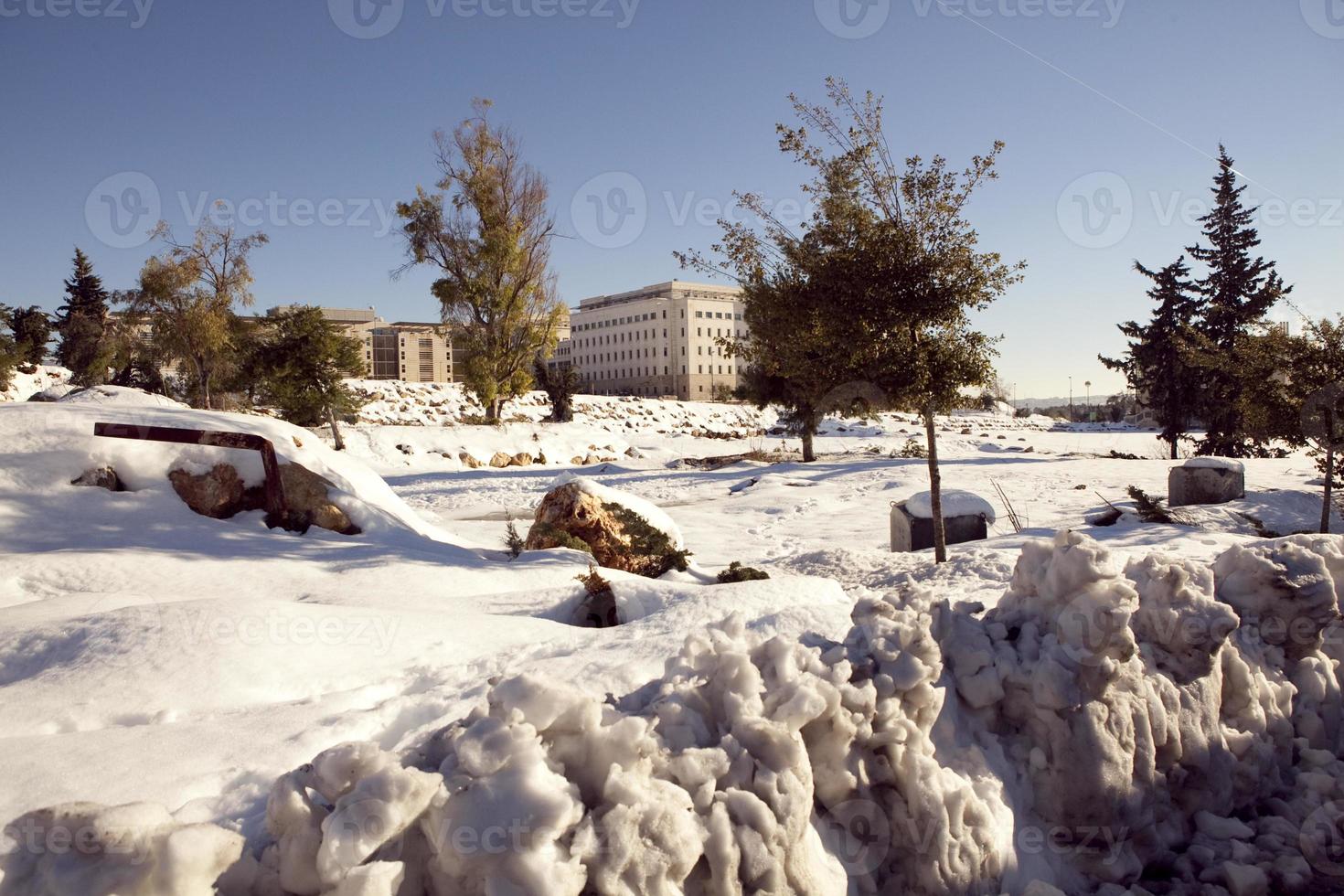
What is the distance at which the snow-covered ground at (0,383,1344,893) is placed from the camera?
1.88 metres

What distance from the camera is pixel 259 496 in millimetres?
7371

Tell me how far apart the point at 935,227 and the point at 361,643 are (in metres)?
7.41

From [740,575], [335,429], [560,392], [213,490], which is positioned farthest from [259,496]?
[560,392]

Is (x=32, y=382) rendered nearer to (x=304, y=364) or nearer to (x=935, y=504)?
(x=304, y=364)

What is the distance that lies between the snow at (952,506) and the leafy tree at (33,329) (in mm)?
36489

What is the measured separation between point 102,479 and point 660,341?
275ft

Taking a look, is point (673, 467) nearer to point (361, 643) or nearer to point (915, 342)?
point (915, 342)

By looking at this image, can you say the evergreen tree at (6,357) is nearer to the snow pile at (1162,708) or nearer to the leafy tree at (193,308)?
the leafy tree at (193,308)

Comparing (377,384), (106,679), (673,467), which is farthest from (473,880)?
(377,384)

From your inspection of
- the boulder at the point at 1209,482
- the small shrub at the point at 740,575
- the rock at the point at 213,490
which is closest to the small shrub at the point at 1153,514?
the boulder at the point at 1209,482

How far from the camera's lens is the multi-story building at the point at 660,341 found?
282 feet

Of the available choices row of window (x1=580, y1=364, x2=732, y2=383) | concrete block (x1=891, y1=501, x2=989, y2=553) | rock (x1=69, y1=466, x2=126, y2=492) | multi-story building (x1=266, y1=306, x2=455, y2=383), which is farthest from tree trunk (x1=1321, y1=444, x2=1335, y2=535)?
row of window (x1=580, y1=364, x2=732, y2=383)

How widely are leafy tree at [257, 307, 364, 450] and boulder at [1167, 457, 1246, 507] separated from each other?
1931cm

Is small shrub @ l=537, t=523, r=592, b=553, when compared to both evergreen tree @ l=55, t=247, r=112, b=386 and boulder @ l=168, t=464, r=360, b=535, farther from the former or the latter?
evergreen tree @ l=55, t=247, r=112, b=386
